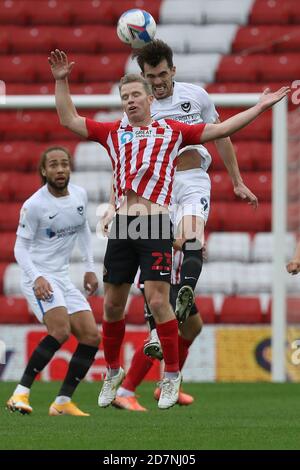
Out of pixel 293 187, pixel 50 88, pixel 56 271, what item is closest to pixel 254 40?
pixel 50 88

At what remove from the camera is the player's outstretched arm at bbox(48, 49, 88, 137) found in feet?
21.5

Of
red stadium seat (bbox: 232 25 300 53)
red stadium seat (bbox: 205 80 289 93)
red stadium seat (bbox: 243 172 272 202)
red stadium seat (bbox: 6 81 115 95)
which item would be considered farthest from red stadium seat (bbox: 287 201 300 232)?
red stadium seat (bbox: 232 25 300 53)

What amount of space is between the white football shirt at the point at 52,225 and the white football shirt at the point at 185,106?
1.14 m

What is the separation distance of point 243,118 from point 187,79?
9.26m

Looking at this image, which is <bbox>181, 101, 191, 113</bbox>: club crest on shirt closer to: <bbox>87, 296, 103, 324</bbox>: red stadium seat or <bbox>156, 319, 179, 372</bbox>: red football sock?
<bbox>156, 319, 179, 372</bbox>: red football sock

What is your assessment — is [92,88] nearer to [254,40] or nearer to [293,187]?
[254,40]

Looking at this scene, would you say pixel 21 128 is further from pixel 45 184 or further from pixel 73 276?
pixel 45 184

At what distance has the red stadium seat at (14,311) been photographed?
12461mm

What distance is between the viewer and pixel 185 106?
7676 millimetres

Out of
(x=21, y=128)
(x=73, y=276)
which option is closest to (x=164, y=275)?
(x=73, y=276)

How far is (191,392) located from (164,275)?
3.99m

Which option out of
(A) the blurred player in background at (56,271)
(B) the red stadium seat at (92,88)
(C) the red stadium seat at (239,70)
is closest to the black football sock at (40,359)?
(A) the blurred player in background at (56,271)

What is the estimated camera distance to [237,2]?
56.0 ft

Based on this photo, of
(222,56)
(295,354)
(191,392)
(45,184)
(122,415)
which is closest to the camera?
(122,415)
